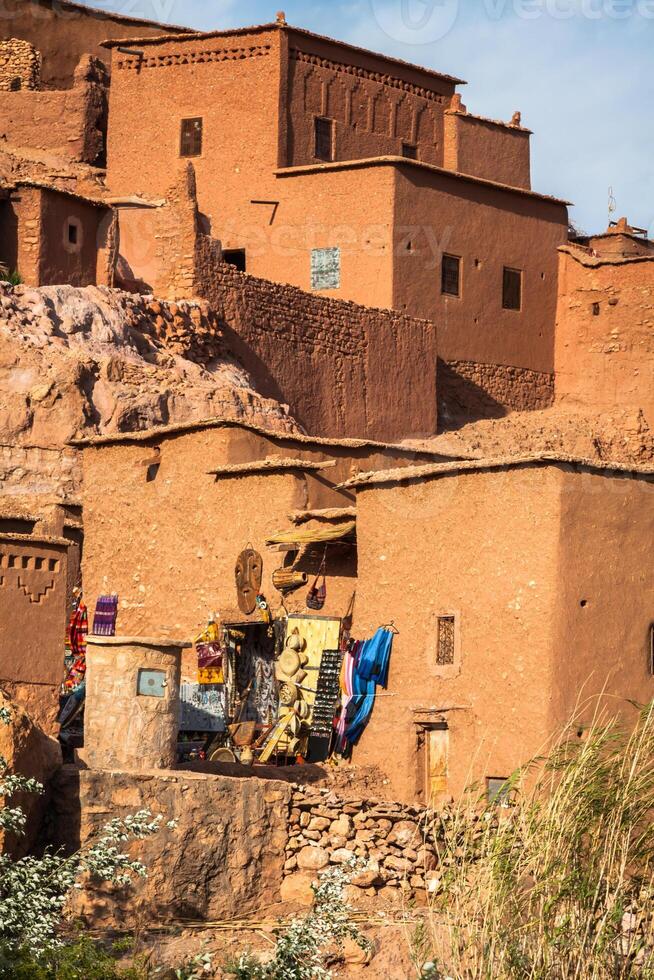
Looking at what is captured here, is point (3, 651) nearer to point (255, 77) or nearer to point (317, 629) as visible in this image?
point (317, 629)

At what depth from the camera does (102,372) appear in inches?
989

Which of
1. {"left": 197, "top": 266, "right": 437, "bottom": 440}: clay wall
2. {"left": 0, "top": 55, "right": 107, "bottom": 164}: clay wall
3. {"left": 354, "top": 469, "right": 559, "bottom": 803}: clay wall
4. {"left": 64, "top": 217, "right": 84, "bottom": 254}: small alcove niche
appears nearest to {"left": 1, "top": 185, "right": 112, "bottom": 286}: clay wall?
{"left": 64, "top": 217, "right": 84, "bottom": 254}: small alcove niche

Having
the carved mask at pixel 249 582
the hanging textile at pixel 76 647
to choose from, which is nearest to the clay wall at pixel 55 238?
the hanging textile at pixel 76 647

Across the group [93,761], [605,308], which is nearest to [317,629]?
[93,761]

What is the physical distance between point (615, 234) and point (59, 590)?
21.3 metres

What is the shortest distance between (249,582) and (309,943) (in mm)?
8504

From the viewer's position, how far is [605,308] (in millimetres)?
33750

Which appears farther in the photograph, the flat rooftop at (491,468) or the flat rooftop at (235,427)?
the flat rooftop at (235,427)

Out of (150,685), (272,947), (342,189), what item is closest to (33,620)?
(150,685)

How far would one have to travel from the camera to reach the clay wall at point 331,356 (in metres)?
29.3

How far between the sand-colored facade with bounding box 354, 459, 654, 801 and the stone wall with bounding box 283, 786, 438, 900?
190cm

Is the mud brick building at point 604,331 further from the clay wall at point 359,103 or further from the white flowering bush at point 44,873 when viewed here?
the white flowering bush at point 44,873

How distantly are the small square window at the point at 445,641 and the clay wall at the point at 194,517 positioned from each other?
1.88 metres

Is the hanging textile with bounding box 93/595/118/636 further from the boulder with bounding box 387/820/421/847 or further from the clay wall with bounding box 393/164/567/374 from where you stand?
the clay wall with bounding box 393/164/567/374
